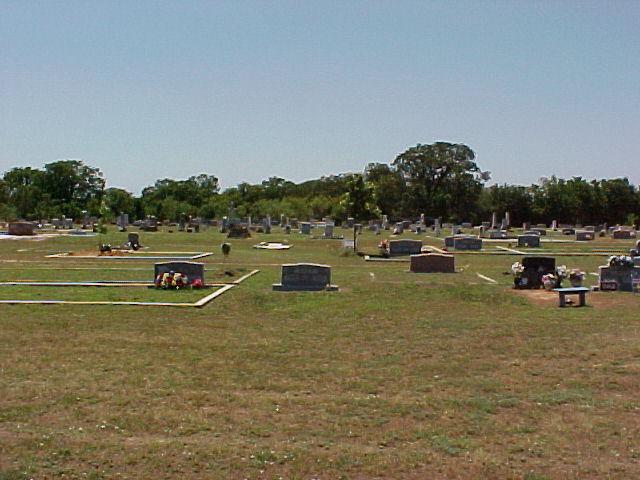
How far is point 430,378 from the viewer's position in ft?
34.6

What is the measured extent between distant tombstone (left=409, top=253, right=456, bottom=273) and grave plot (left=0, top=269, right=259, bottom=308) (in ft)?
24.0

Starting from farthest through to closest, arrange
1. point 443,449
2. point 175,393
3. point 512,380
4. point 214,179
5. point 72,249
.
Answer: point 214,179, point 72,249, point 512,380, point 175,393, point 443,449

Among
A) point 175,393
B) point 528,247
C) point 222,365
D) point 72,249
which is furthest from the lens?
point 528,247

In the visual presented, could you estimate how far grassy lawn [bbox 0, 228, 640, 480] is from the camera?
724cm

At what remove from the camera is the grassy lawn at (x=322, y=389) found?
7.24 meters

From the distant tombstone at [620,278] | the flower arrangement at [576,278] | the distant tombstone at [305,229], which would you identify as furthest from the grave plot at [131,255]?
the distant tombstone at [305,229]

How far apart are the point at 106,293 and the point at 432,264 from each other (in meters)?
A: 12.3

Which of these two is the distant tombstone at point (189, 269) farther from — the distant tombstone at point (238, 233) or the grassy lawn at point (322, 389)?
the distant tombstone at point (238, 233)

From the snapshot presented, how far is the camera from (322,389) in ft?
32.5

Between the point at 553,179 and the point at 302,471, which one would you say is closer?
the point at 302,471

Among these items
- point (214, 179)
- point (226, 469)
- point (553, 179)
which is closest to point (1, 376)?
point (226, 469)

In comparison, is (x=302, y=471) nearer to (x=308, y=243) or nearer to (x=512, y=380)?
(x=512, y=380)

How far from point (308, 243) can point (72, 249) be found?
13856 millimetres

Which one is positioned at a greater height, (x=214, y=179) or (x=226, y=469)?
(x=214, y=179)
